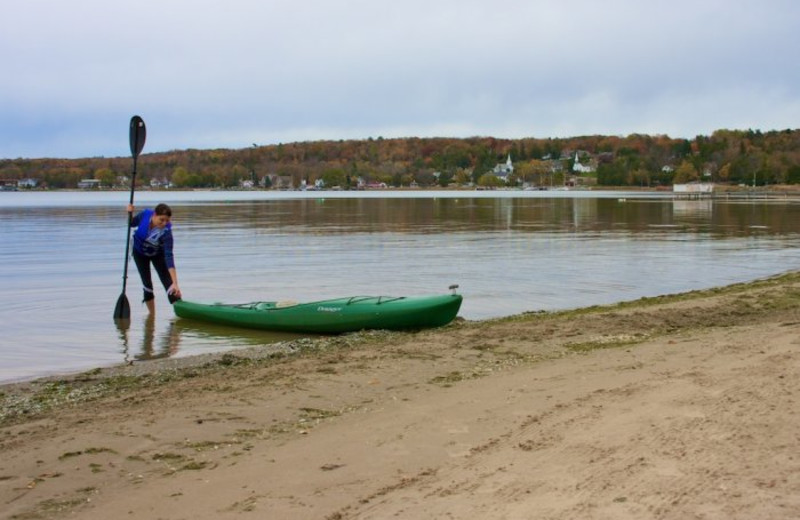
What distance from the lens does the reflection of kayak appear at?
11641 millimetres

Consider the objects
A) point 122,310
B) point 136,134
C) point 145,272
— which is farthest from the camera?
point 136,134

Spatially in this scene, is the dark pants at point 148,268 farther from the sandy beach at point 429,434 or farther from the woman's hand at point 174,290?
the sandy beach at point 429,434

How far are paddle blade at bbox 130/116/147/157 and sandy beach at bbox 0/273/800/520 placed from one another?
6.53 m

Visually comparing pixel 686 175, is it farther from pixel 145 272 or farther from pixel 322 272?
pixel 145 272

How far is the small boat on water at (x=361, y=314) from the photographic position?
11.6 metres

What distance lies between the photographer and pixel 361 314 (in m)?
11.7

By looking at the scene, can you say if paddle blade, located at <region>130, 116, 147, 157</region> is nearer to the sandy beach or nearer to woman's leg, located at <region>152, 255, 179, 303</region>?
woman's leg, located at <region>152, 255, 179, 303</region>

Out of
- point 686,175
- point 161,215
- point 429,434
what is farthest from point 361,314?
point 686,175

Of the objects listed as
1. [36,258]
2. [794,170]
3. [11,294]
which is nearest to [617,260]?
[11,294]

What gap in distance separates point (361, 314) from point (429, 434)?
5863mm

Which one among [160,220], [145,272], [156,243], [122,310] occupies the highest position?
[160,220]

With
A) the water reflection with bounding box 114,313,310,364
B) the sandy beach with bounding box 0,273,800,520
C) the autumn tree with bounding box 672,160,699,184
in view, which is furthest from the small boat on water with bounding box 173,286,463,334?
the autumn tree with bounding box 672,160,699,184

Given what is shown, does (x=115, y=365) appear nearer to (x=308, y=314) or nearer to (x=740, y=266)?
(x=308, y=314)

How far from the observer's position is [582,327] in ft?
36.4
